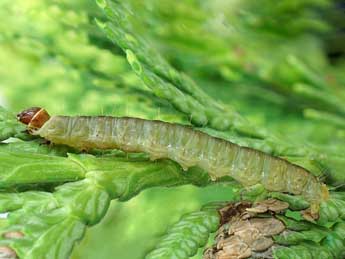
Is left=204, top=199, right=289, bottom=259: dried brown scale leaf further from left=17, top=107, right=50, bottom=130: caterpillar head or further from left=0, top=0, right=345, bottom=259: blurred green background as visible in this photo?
left=0, top=0, right=345, bottom=259: blurred green background

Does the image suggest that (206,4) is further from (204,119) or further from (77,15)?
(204,119)

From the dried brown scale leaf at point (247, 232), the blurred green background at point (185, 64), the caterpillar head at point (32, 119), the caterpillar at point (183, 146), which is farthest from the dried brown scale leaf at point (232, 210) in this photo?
the blurred green background at point (185, 64)

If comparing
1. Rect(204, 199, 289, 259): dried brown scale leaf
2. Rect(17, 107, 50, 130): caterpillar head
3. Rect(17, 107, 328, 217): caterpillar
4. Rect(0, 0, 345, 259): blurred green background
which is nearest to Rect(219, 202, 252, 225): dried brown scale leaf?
Rect(204, 199, 289, 259): dried brown scale leaf

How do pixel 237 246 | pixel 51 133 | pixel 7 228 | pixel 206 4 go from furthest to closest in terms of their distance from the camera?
pixel 206 4 → pixel 51 133 → pixel 237 246 → pixel 7 228

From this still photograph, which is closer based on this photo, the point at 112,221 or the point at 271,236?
the point at 271,236

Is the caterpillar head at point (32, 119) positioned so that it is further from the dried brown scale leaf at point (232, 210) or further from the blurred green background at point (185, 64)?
the blurred green background at point (185, 64)

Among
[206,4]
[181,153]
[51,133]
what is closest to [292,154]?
[181,153]
